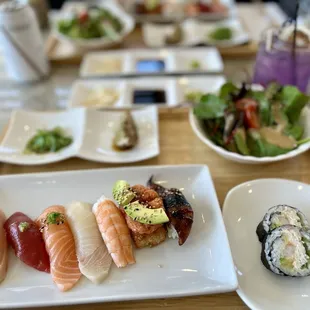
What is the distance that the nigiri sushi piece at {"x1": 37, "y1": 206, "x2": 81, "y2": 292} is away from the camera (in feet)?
3.48

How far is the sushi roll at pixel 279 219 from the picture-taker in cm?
114

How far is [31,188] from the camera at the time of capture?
1.40m

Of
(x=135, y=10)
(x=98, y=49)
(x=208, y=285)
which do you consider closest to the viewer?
(x=208, y=285)

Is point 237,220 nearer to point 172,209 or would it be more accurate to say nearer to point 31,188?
point 172,209

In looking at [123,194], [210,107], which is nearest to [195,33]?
[210,107]

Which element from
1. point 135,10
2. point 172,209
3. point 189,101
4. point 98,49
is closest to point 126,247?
point 172,209

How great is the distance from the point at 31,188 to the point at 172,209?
2.11 ft

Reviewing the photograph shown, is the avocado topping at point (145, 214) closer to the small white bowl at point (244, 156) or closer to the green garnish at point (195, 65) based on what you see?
the small white bowl at point (244, 156)

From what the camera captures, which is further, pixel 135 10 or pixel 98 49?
pixel 135 10

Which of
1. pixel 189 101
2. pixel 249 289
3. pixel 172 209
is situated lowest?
pixel 189 101

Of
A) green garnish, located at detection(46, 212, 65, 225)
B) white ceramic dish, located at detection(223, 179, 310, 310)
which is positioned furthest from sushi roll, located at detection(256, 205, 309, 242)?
green garnish, located at detection(46, 212, 65, 225)

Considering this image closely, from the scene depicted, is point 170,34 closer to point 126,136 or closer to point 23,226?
point 126,136

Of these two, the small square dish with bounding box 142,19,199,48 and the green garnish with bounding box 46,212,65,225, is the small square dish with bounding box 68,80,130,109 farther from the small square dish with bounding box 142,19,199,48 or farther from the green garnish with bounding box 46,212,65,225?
the green garnish with bounding box 46,212,65,225

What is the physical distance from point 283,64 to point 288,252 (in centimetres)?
126
